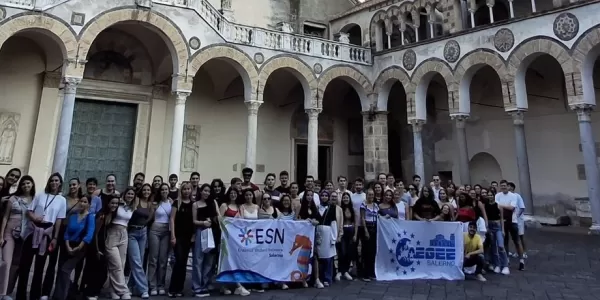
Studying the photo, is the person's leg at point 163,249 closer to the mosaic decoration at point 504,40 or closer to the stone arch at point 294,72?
the stone arch at point 294,72

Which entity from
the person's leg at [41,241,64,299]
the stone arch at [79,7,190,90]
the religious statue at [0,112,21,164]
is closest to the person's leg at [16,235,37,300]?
the person's leg at [41,241,64,299]

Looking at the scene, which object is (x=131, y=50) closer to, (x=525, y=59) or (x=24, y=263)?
(x=24, y=263)

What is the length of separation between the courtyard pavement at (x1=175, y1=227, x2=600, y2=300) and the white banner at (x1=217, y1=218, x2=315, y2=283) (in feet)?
0.91

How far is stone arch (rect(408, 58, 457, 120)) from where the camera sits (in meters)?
13.9

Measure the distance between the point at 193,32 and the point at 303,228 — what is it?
8265 millimetres

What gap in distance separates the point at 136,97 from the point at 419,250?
37.2 ft

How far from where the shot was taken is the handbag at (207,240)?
17.0ft

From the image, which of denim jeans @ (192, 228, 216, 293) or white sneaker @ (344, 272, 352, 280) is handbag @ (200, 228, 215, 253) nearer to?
denim jeans @ (192, 228, 216, 293)

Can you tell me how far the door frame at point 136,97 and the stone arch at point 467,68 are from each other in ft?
34.4

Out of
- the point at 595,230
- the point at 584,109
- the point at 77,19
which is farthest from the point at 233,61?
the point at 595,230

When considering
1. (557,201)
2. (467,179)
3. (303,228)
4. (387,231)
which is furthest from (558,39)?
(303,228)

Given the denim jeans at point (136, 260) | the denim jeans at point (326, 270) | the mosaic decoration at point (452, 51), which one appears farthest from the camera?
the mosaic decoration at point (452, 51)

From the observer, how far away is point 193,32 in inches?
467

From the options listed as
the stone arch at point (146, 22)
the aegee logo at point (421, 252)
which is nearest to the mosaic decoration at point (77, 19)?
the stone arch at point (146, 22)
